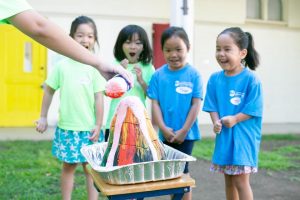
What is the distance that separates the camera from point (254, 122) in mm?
2941

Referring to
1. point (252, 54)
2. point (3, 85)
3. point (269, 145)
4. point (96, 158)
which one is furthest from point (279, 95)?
point (96, 158)

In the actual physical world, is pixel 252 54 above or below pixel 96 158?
above

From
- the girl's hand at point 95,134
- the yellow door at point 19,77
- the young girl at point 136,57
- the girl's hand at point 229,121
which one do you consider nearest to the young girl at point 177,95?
the young girl at point 136,57

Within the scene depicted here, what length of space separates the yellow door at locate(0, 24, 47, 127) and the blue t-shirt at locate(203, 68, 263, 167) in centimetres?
618

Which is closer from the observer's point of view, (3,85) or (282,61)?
(3,85)

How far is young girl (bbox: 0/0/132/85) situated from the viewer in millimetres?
1766

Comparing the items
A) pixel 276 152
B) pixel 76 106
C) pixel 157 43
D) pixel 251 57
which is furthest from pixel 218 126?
pixel 157 43

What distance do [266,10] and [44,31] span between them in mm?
9087

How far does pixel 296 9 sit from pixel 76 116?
8.41 m

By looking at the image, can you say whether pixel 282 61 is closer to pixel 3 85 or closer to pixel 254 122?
pixel 3 85

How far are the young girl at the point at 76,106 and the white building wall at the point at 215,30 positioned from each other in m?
5.32

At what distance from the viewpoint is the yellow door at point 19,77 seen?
27.5 feet

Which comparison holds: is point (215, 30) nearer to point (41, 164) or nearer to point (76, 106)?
point (41, 164)

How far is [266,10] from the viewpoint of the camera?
33.1 feet
